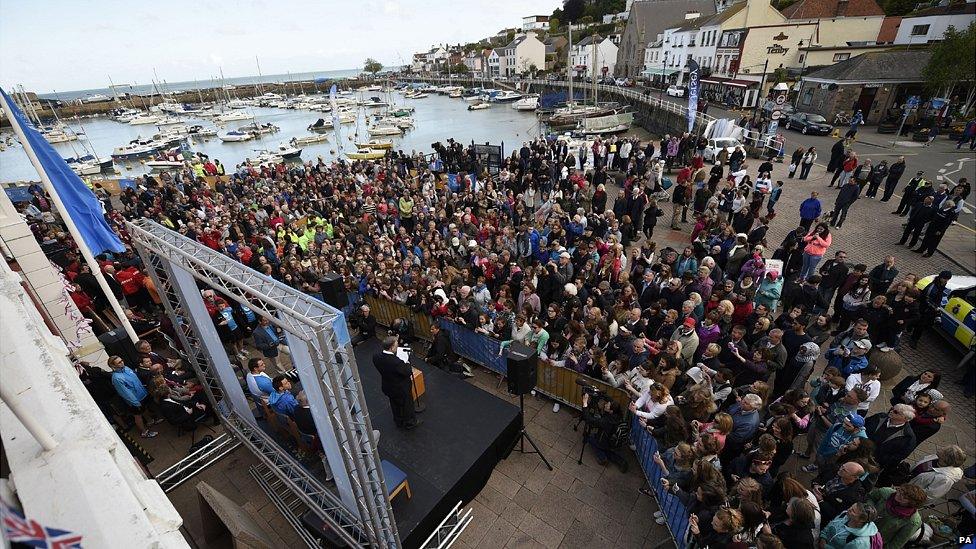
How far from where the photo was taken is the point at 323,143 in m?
46.2

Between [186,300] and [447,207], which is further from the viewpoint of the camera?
[447,207]

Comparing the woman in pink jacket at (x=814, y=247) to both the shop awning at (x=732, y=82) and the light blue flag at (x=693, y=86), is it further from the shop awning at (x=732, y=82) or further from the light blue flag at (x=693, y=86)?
the shop awning at (x=732, y=82)

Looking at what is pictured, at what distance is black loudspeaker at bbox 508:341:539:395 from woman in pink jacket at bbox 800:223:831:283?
6.69m

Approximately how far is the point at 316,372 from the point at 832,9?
147 ft

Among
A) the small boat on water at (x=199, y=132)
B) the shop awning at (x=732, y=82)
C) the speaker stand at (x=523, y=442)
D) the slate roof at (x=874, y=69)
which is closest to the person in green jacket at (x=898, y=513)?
the speaker stand at (x=523, y=442)

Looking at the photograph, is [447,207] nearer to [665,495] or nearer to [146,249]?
[146,249]

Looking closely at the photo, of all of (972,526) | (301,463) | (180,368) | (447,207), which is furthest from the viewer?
(447,207)

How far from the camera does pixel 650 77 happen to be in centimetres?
5584

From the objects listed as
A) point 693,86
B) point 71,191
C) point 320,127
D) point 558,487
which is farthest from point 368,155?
point 558,487

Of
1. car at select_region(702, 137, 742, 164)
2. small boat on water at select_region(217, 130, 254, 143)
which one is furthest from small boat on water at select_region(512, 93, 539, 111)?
car at select_region(702, 137, 742, 164)

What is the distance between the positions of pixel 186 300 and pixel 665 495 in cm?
688

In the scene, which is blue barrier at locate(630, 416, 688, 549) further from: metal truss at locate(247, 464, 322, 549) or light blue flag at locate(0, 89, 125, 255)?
light blue flag at locate(0, 89, 125, 255)

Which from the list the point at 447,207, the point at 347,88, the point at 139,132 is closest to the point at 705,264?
the point at 447,207

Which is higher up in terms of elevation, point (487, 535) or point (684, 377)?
point (684, 377)
